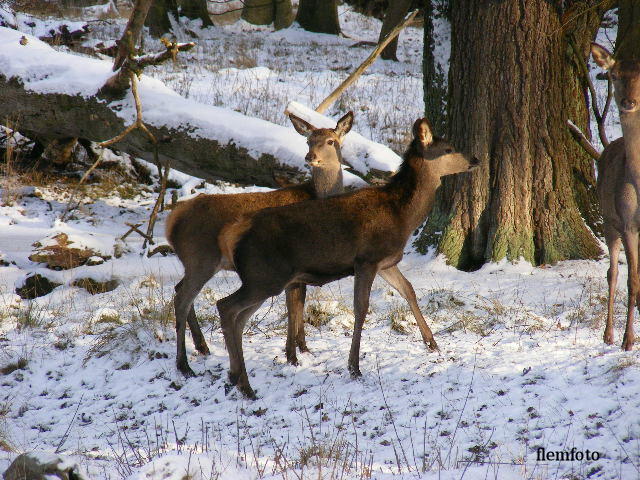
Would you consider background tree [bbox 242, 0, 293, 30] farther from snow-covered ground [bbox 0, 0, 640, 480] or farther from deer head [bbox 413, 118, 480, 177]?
deer head [bbox 413, 118, 480, 177]

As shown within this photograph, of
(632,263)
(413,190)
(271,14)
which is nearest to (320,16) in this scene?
(271,14)

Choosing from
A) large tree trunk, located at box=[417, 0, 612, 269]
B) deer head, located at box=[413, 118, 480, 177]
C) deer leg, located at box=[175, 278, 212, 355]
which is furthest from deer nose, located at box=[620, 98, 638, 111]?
deer leg, located at box=[175, 278, 212, 355]

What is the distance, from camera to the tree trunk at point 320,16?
2736cm

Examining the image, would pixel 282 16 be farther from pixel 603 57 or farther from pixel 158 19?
pixel 603 57

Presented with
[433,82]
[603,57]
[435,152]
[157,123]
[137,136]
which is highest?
[603,57]

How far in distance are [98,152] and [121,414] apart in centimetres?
750

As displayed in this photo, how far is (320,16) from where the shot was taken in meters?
27.5

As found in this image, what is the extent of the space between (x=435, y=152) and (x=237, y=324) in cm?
225

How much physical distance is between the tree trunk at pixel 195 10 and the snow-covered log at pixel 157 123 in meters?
18.5

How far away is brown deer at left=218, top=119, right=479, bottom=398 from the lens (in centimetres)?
544

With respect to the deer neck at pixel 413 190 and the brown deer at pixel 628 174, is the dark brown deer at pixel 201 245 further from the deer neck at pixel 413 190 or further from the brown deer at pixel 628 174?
the brown deer at pixel 628 174

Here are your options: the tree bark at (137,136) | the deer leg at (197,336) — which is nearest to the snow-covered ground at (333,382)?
the deer leg at (197,336)

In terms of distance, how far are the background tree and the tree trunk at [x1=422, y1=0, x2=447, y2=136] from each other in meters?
22.5

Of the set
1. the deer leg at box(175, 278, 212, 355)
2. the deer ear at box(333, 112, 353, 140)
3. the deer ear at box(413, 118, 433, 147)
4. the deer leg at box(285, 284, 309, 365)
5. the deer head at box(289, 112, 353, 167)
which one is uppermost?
the deer ear at box(413, 118, 433, 147)
